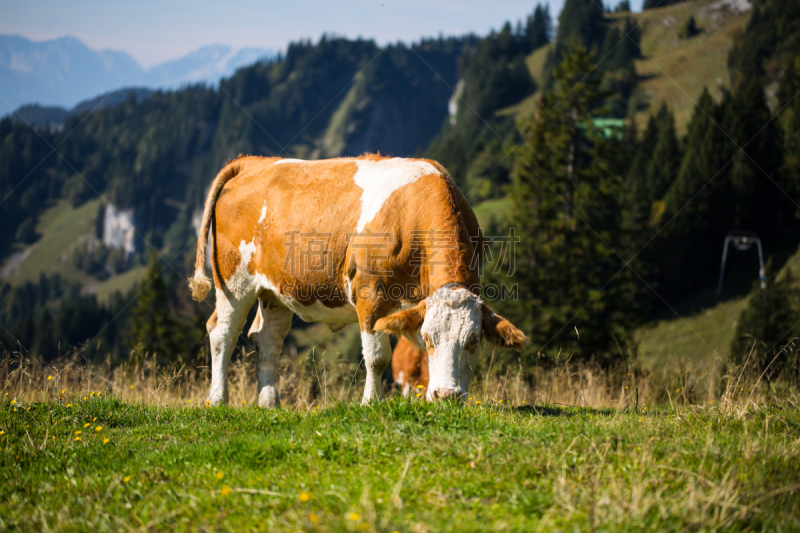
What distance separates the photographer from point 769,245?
5959 centimetres

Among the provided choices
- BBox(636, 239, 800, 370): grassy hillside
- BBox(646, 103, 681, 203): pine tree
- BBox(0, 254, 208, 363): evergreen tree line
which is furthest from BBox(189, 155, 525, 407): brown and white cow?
BBox(646, 103, 681, 203): pine tree

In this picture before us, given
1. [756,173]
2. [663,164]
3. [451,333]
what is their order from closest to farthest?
[451,333] → [756,173] → [663,164]

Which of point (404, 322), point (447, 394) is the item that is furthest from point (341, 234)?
point (447, 394)

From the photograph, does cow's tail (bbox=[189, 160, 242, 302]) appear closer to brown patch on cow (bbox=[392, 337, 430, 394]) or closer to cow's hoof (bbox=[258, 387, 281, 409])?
cow's hoof (bbox=[258, 387, 281, 409])

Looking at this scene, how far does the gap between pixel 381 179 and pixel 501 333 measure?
2433 millimetres

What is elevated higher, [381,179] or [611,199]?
[611,199]

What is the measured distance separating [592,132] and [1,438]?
36142 millimetres

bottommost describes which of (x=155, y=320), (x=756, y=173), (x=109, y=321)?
(x=109, y=321)

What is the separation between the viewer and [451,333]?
5668mm

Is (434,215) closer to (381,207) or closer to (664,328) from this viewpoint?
(381,207)

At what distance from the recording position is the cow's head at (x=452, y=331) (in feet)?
18.5

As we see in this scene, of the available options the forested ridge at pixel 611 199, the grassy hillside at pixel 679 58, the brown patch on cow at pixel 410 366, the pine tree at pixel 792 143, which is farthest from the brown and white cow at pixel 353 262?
the grassy hillside at pixel 679 58

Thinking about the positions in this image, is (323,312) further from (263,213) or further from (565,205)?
(565,205)

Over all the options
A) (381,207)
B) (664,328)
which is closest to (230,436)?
(381,207)
